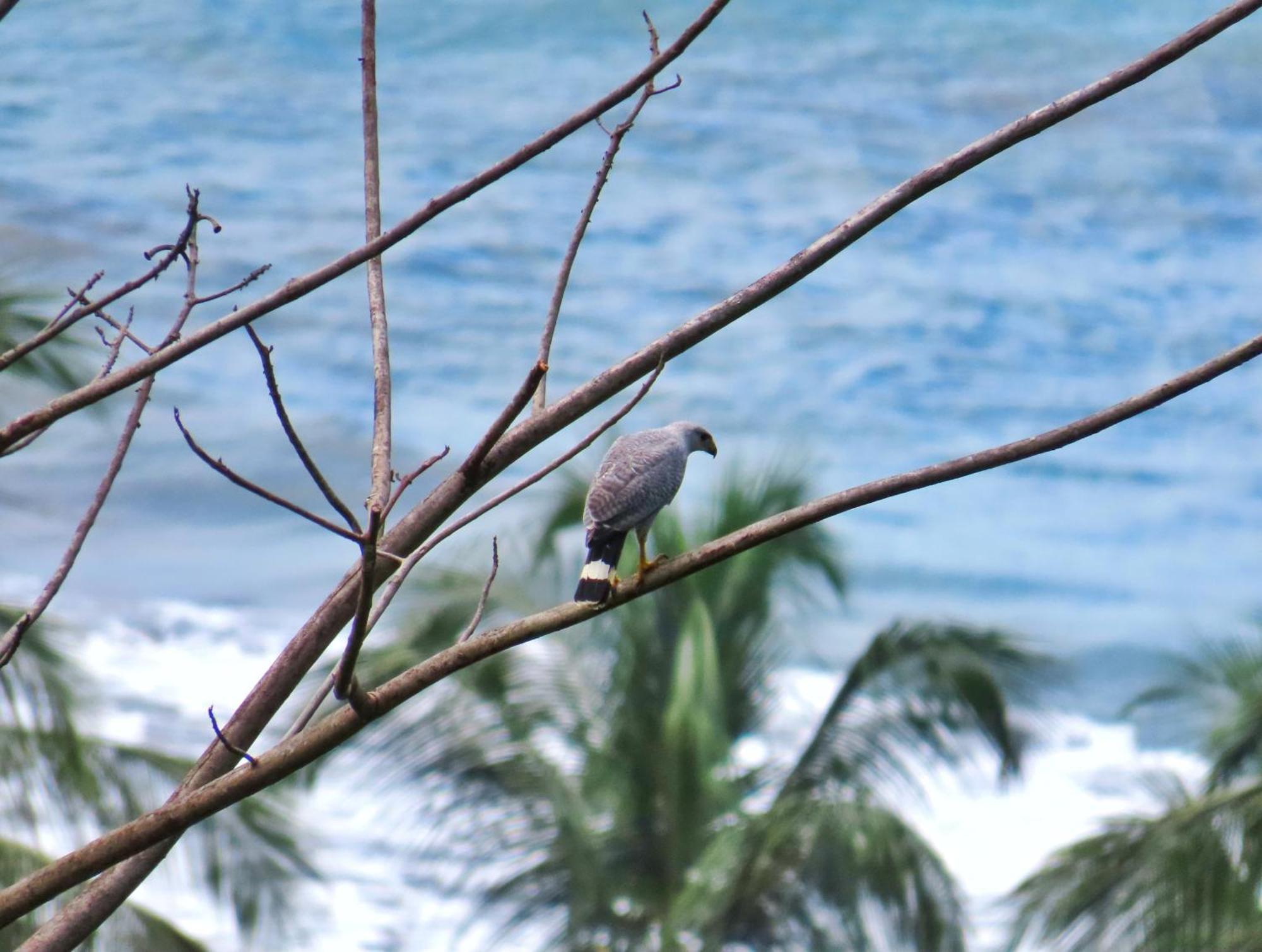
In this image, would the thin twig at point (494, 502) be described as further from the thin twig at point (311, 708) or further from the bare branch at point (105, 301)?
the bare branch at point (105, 301)

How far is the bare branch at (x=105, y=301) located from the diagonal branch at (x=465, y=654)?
39cm

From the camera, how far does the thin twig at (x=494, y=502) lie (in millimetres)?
1659

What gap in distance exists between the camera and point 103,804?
8.03 metres

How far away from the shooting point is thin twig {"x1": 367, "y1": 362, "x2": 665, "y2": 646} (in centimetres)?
166

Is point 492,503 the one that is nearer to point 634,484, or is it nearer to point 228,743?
point 228,743

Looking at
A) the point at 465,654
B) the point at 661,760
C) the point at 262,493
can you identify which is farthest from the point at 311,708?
the point at 661,760

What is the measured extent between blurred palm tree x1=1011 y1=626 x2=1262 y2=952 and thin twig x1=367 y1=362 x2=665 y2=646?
5.02 metres

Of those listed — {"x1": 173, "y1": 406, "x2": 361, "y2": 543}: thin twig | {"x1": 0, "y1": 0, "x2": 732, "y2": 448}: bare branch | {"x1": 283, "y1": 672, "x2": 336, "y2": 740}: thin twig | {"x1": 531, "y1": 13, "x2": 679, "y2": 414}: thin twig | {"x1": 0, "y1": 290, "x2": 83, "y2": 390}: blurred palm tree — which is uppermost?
{"x1": 0, "y1": 290, "x2": 83, "y2": 390}: blurred palm tree

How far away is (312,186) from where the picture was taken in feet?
95.5

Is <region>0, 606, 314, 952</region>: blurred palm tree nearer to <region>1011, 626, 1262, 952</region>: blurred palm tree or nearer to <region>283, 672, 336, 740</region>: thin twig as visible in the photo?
<region>1011, 626, 1262, 952</region>: blurred palm tree

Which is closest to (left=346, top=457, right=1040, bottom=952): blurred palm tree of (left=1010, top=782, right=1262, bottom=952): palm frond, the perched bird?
(left=1010, top=782, right=1262, bottom=952): palm frond

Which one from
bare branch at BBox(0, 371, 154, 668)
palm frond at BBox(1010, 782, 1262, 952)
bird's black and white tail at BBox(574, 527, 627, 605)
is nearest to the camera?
bare branch at BBox(0, 371, 154, 668)

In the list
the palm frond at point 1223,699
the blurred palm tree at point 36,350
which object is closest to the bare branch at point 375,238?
the blurred palm tree at point 36,350

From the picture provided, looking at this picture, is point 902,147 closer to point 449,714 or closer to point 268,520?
point 268,520
